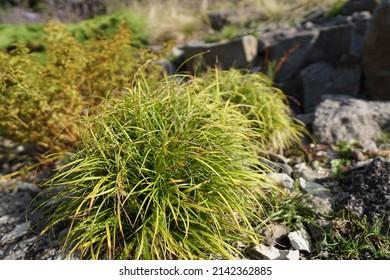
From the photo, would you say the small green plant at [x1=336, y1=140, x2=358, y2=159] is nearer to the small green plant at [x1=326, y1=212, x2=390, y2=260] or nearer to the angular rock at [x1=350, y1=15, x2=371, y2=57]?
the small green plant at [x1=326, y1=212, x2=390, y2=260]

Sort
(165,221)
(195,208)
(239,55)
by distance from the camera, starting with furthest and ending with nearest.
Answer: (239,55)
(195,208)
(165,221)

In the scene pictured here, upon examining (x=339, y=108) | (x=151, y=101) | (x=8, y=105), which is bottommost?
(x=339, y=108)

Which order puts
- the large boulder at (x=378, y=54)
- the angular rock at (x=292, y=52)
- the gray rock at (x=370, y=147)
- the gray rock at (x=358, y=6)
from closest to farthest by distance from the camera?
the gray rock at (x=370, y=147)
the large boulder at (x=378, y=54)
the angular rock at (x=292, y=52)
the gray rock at (x=358, y=6)

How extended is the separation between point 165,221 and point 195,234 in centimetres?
21

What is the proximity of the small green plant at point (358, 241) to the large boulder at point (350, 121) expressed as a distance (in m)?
1.57

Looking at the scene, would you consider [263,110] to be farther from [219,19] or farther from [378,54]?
[219,19]

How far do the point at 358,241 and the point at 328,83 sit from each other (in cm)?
310

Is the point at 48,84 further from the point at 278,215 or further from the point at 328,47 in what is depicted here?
the point at 328,47

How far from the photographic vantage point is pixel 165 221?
8.21 feet

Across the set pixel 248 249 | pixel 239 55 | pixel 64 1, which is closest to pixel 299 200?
pixel 248 249

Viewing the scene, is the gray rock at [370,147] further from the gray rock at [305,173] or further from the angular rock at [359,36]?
the angular rock at [359,36]

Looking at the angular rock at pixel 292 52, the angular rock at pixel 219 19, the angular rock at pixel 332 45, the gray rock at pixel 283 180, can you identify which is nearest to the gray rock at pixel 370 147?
the gray rock at pixel 283 180

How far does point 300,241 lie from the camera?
2.86 metres

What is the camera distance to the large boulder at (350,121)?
4.30 meters
